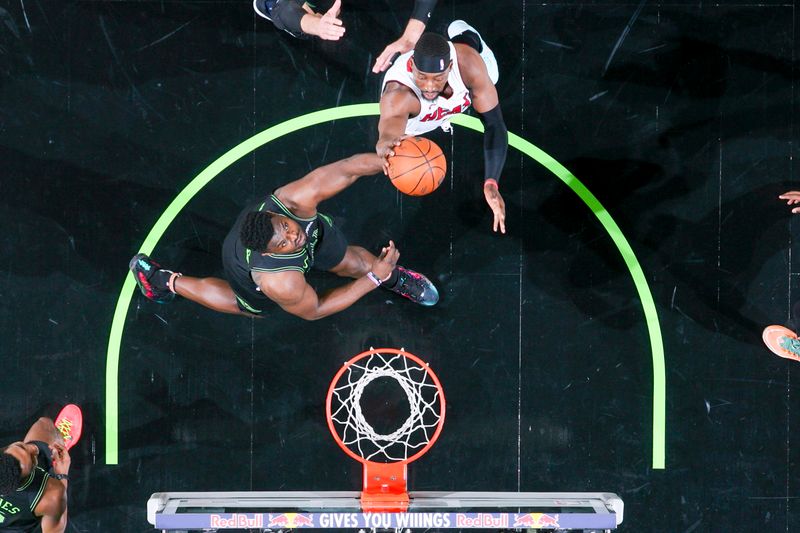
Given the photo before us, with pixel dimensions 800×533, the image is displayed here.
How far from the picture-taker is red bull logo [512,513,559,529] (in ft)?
20.3

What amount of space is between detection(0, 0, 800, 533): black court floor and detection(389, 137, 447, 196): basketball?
1.60 meters

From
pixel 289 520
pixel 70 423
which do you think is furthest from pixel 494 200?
pixel 70 423

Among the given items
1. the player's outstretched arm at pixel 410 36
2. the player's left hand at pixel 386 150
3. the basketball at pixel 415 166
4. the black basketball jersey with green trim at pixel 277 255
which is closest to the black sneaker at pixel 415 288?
the black basketball jersey with green trim at pixel 277 255

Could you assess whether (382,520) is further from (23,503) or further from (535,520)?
(23,503)

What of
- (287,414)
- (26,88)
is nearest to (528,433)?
(287,414)

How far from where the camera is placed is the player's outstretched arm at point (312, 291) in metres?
5.98

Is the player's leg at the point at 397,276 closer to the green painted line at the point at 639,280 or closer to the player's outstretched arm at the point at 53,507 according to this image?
the green painted line at the point at 639,280

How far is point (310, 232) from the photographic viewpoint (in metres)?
6.30

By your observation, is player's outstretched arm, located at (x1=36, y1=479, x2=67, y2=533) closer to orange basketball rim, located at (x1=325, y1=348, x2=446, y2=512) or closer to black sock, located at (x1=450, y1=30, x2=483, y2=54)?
orange basketball rim, located at (x1=325, y1=348, x2=446, y2=512)

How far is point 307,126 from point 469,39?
170 centimetres

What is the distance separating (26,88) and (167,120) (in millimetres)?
1295

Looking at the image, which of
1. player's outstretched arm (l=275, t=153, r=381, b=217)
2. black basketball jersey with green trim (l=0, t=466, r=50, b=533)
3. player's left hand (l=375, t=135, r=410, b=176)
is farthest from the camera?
black basketball jersey with green trim (l=0, t=466, r=50, b=533)

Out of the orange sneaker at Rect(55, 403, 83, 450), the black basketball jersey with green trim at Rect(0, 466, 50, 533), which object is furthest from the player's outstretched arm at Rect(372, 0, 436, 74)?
the black basketball jersey with green trim at Rect(0, 466, 50, 533)

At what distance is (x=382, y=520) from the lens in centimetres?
627
